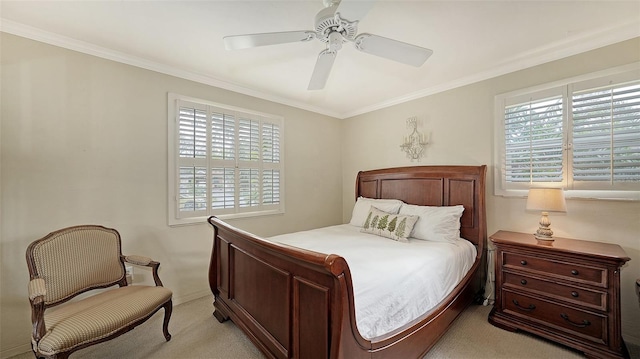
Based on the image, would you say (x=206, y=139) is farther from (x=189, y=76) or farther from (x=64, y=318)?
(x=64, y=318)

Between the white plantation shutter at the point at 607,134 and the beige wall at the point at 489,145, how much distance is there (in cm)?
22

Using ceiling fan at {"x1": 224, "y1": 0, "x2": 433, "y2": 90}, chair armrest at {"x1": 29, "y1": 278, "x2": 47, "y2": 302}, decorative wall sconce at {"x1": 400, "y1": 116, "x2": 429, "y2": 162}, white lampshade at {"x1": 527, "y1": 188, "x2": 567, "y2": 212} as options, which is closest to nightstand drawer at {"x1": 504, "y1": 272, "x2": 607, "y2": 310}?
white lampshade at {"x1": 527, "y1": 188, "x2": 567, "y2": 212}

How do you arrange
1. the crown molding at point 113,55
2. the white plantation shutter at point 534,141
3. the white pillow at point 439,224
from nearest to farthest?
1. the crown molding at point 113,55
2. the white plantation shutter at point 534,141
3. the white pillow at point 439,224

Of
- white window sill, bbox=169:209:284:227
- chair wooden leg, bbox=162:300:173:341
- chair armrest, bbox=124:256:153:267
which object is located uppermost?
white window sill, bbox=169:209:284:227

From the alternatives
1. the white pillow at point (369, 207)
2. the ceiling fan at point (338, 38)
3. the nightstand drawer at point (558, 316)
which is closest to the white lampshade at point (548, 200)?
the nightstand drawer at point (558, 316)

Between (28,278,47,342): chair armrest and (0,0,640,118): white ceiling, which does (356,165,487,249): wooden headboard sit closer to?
(0,0,640,118): white ceiling

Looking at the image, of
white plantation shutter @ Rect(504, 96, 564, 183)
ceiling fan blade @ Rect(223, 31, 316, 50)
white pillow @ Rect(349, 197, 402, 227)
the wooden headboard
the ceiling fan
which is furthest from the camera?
white pillow @ Rect(349, 197, 402, 227)

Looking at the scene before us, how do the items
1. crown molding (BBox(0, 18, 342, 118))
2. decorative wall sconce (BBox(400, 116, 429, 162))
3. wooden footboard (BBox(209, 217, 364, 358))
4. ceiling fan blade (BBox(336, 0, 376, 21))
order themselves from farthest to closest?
1. decorative wall sconce (BBox(400, 116, 429, 162))
2. crown molding (BBox(0, 18, 342, 118))
3. ceiling fan blade (BBox(336, 0, 376, 21))
4. wooden footboard (BBox(209, 217, 364, 358))

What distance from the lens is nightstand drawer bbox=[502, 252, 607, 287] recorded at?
185 centimetres

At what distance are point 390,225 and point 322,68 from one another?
68.9 inches

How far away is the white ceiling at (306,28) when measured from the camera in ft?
5.86

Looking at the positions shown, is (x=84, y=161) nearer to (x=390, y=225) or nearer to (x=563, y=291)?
(x=390, y=225)

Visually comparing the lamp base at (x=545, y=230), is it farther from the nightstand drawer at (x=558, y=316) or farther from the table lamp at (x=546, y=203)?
the nightstand drawer at (x=558, y=316)

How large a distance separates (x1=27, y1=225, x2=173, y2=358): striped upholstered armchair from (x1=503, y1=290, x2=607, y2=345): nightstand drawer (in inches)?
118
